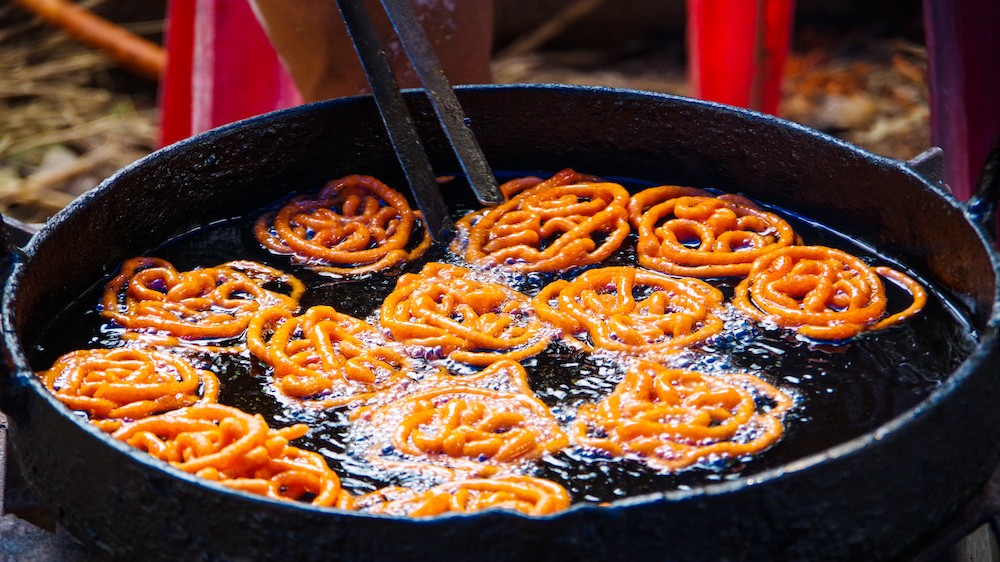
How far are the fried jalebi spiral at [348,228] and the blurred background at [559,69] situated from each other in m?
4.08

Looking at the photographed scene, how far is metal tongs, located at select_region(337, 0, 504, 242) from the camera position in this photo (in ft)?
11.2

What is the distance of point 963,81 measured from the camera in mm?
4598

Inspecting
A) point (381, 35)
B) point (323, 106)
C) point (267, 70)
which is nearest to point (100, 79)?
point (267, 70)

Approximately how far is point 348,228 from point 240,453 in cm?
123

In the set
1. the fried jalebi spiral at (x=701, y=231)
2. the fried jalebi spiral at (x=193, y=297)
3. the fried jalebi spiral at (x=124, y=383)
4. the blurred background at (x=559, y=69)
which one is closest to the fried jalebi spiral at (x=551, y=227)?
the fried jalebi spiral at (x=701, y=231)

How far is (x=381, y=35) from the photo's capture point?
441cm

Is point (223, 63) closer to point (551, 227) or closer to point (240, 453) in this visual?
point (551, 227)

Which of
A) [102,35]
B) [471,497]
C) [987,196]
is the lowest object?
[102,35]

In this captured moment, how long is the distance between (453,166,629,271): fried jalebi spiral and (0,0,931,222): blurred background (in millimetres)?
4069

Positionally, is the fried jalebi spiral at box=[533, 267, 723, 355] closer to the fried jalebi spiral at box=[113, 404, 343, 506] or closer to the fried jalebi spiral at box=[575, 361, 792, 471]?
the fried jalebi spiral at box=[575, 361, 792, 471]

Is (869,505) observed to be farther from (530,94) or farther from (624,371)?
(530,94)

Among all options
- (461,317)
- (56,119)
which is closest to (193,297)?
(461,317)

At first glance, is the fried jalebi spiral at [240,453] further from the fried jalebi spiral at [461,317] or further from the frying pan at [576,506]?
the fried jalebi spiral at [461,317]

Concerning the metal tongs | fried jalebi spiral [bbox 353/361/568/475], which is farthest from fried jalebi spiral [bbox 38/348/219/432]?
the metal tongs
